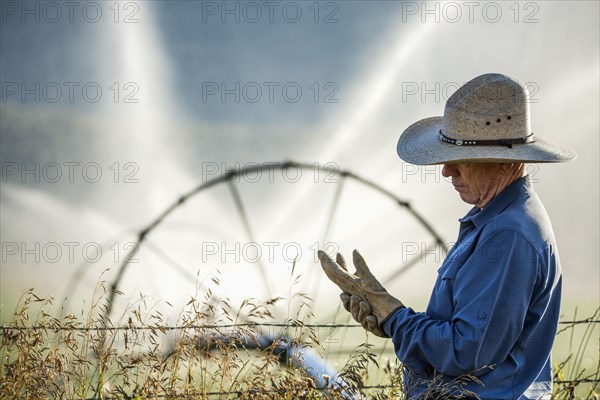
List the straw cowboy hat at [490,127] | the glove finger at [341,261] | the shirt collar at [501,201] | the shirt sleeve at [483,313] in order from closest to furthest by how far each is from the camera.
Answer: the shirt sleeve at [483,313], the shirt collar at [501,201], the straw cowboy hat at [490,127], the glove finger at [341,261]

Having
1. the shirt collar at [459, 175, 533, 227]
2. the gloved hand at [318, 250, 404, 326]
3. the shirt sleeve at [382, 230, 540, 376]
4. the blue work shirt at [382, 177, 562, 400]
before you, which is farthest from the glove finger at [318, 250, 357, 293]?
the shirt collar at [459, 175, 533, 227]

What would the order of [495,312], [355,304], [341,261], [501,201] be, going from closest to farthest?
1. [495,312]
2. [501,201]
3. [355,304]
4. [341,261]

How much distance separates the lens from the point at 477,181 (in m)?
3.15

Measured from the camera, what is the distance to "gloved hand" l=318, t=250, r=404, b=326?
3025 mm

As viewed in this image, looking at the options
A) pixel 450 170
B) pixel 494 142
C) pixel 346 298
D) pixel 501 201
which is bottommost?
pixel 346 298

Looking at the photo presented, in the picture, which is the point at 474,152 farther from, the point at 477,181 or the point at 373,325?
the point at 373,325

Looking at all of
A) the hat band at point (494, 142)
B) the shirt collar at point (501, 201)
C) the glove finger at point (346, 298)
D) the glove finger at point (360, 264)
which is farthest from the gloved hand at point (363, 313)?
the hat band at point (494, 142)

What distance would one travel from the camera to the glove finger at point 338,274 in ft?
10.4

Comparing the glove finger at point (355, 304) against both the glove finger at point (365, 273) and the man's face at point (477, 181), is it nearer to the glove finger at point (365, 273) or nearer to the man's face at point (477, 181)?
the glove finger at point (365, 273)

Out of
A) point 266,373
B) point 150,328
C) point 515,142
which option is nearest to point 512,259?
point 515,142

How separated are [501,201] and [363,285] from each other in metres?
0.64

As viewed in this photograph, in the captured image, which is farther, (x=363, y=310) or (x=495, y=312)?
(x=363, y=310)

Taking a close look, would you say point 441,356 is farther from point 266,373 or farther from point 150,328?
point 150,328

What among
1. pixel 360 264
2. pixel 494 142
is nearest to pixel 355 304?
pixel 360 264
